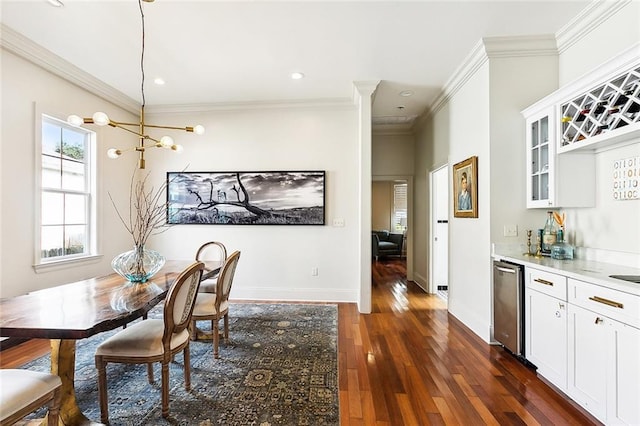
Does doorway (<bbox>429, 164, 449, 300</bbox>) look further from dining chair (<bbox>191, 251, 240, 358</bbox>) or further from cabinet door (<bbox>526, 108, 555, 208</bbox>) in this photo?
dining chair (<bbox>191, 251, 240, 358</bbox>)

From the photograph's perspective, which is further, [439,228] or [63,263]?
[439,228]

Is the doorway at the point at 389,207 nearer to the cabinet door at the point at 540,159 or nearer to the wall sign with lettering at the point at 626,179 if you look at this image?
the cabinet door at the point at 540,159

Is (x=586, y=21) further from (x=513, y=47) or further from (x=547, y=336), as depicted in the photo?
(x=547, y=336)

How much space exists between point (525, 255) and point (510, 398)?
1.30m

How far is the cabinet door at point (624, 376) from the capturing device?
155 centimetres

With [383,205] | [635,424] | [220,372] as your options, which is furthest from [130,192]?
[383,205]

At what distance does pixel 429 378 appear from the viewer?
2344mm

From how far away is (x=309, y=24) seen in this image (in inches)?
107

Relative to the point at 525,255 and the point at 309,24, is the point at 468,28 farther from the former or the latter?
the point at 525,255

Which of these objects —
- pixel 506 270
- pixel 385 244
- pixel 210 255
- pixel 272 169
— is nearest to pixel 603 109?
pixel 506 270

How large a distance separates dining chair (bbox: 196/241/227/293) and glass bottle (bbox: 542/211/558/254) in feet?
10.8

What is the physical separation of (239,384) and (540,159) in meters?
3.27

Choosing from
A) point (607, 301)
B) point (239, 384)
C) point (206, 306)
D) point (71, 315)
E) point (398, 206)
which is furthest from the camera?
point (398, 206)

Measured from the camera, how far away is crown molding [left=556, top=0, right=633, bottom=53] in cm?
235
